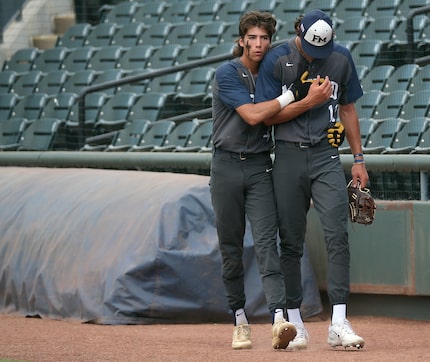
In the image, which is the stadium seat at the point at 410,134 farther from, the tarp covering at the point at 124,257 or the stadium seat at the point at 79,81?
the stadium seat at the point at 79,81

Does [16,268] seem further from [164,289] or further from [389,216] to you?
[389,216]

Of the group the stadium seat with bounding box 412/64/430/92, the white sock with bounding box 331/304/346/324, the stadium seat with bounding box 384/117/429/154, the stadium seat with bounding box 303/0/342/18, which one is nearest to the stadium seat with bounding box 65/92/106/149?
the stadium seat with bounding box 303/0/342/18

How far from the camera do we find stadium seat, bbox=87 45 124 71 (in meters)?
15.1

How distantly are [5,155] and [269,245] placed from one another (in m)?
4.83

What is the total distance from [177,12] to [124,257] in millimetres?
9439

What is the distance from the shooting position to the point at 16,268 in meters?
7.81

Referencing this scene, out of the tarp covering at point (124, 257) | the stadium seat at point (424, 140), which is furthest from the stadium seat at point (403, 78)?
the tarp covering at point (124, 257)

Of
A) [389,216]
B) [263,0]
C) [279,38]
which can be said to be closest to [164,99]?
[279,38]

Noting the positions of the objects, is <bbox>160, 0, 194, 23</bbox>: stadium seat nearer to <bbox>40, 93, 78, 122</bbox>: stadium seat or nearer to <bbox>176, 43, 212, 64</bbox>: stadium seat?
<bbox>176, 43, 212, 64</bbox>: stadium seat

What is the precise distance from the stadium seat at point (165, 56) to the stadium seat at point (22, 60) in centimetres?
272

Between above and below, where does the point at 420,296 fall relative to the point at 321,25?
below

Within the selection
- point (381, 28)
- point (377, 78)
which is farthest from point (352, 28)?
point (377, 78)

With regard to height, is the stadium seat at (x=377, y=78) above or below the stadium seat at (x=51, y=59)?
above

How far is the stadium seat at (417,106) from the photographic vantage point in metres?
9.93
